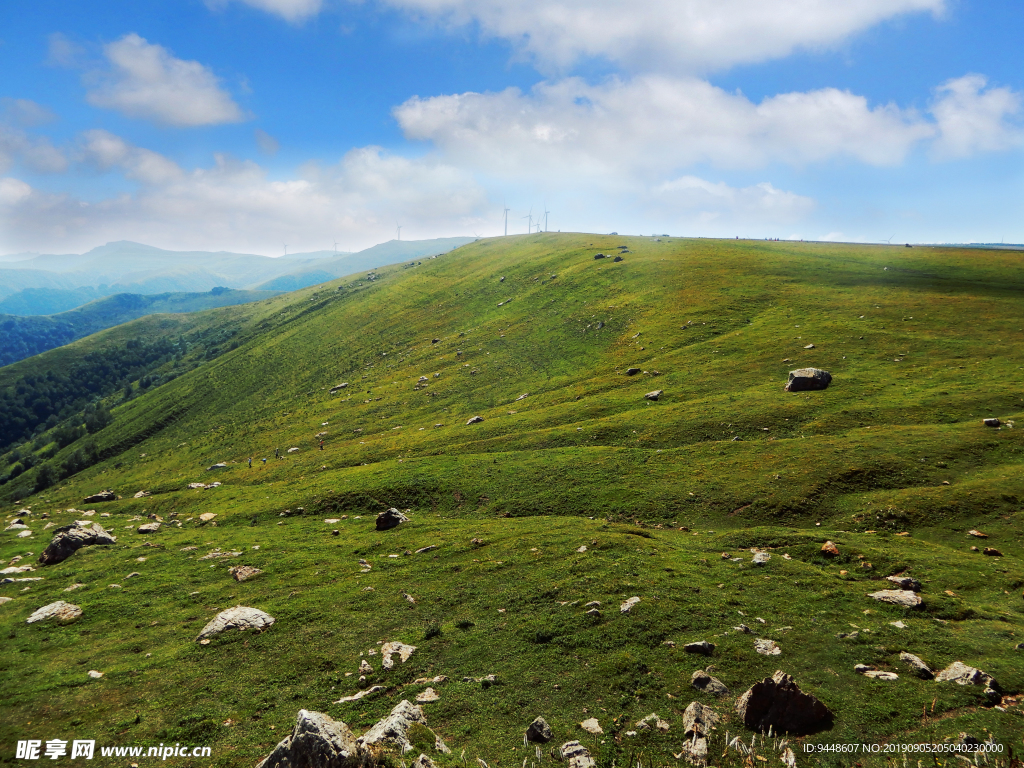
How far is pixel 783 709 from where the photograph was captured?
15.9 m

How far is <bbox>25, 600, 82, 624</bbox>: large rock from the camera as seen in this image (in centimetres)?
2753

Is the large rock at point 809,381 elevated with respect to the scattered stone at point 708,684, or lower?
elevated

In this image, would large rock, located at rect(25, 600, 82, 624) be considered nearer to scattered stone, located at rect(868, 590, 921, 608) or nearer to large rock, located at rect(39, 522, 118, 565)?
large rock, located at rect(39, 522, 118, 565)

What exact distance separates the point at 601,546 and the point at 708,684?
1278 cm

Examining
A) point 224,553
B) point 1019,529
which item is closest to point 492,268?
point 224,553

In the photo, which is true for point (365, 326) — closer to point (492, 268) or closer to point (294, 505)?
point (492, 268)

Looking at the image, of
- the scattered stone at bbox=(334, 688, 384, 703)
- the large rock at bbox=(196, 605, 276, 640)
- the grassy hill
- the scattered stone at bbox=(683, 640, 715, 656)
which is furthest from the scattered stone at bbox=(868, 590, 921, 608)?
the large rock at bbox=(196, 605, 276, 640)

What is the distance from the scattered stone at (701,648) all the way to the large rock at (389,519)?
26437 millimetres

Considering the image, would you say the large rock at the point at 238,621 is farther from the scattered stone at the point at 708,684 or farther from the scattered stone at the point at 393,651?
the scattered stone at the point at 708,684

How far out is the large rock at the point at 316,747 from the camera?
12625mm

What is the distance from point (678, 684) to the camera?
18703 millimetres

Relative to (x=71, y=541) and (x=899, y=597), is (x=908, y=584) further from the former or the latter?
(x=71, y=541)

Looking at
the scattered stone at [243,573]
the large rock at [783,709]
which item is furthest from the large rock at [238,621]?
the large rock at [783,709]

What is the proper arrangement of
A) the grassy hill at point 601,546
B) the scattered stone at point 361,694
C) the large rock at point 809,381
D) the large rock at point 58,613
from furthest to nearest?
the large rock at point 809,381, the large rock at point 58,613, the scattered stone at point 361,694, the grassy hill at point 601,546
